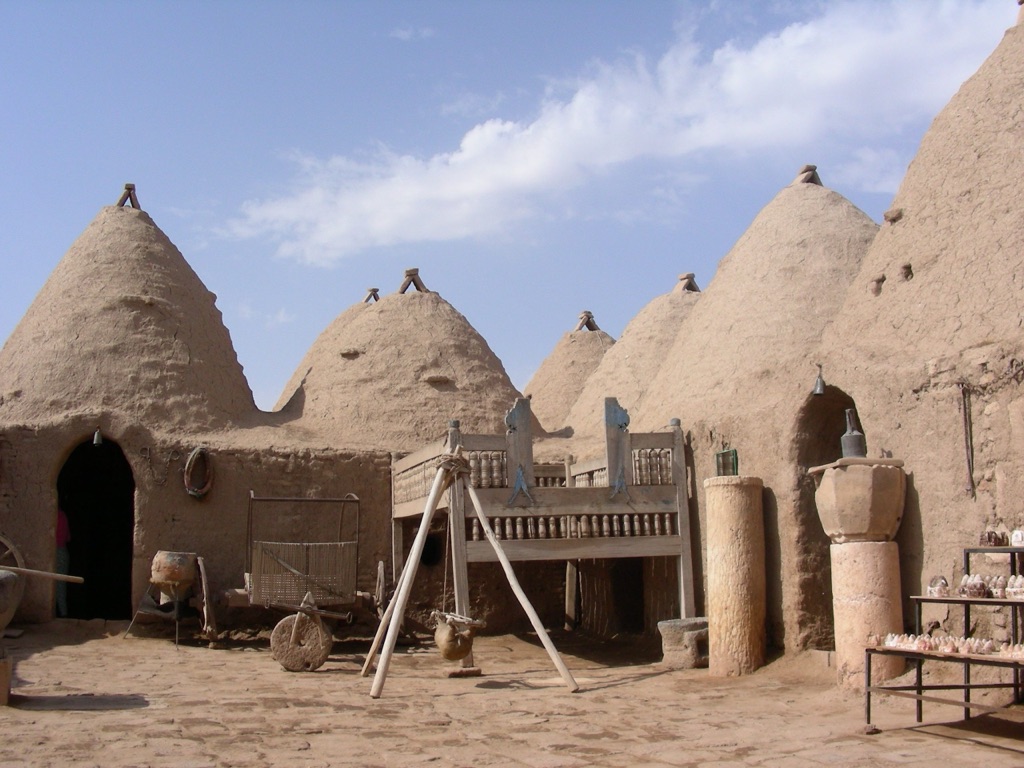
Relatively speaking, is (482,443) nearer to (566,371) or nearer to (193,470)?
(193,470)

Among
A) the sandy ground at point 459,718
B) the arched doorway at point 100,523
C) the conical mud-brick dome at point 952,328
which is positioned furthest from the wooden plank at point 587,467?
the arched doorway at point 100,523

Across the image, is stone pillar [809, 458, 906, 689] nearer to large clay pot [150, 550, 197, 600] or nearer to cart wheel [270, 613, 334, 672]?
cart wheel [270, 613, 334, 672]

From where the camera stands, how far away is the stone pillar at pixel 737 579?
10258 millimetres

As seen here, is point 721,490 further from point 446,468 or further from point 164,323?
point 164,323

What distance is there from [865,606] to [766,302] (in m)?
7.44

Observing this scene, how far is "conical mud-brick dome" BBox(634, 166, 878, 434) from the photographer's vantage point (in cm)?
1441

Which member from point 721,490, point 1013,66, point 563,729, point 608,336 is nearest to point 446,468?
point 721,490

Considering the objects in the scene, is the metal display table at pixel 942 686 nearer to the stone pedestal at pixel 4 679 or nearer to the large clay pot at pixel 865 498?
the large clay pot at pixel 865 498

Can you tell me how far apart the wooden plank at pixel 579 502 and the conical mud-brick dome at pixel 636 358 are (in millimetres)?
6642

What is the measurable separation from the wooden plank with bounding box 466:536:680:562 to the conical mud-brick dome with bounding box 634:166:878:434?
2.15 m

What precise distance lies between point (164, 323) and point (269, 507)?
12.7ft

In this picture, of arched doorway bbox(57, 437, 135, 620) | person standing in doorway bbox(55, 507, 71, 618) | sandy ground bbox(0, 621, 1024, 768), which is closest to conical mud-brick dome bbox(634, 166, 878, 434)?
sandy ground bbox(0, 621, 1024, 768)

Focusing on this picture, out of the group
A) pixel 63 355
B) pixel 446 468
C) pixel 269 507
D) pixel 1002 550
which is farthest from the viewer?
pixel 63 355

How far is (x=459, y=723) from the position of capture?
8172mm
